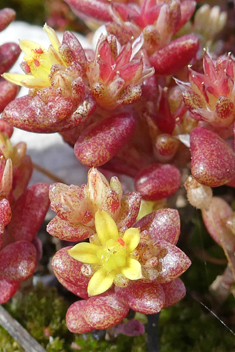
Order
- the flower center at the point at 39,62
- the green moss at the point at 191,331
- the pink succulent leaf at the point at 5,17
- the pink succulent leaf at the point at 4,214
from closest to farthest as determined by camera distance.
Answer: the pink succulent leaf at the point at 4,214 → the flower center at the point at 39,62 → the green moss at the point at 191,331 → the pink succulent leaf at the point at 5,17

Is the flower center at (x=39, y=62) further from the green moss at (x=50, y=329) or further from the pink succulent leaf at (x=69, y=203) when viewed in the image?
the green moss at (x=50, y=329)

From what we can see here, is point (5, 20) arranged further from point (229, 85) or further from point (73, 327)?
point (73, 327)

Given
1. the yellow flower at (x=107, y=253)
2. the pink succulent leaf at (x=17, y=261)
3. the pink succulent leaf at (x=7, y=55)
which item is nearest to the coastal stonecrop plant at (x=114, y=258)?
the yellow flower at (x=107, y=253)

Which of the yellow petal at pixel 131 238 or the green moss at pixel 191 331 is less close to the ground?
the yellow petal at pixel 131 238

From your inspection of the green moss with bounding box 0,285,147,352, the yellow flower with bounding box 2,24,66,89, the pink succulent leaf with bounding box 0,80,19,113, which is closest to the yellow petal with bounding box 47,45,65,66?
the yellow flower with bounding box 2,24,66,89

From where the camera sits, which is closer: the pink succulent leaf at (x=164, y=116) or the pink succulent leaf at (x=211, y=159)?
the pink succulent leaf at (x=211, y=159)

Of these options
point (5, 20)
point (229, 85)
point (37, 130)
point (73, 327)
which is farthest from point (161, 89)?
point (73, 327)

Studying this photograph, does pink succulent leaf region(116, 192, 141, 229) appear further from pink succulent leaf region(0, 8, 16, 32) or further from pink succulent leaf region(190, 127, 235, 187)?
pink succulent leaf region(0, 8, 16, 32)

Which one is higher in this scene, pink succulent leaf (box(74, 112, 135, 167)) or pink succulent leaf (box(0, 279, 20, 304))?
pink succulent leaf (box(74, 112, 135, 167))
